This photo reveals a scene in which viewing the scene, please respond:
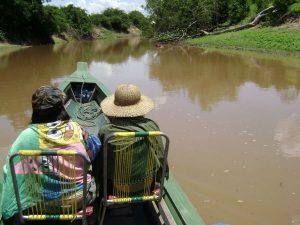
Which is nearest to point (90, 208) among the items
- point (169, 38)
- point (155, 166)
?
point (155, 166)

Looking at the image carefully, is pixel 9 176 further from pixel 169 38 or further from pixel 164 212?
pixel 169 38

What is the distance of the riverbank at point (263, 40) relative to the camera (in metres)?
21.4

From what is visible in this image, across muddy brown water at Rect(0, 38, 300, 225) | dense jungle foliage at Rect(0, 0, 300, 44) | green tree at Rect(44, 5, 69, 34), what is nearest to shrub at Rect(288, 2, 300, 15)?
dense jungle foliage at Rect(0, 0, 300, 44)

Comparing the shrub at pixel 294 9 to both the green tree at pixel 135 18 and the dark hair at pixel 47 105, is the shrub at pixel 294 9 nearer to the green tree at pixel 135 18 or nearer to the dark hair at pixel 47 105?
the dark hair at pixel 47 105

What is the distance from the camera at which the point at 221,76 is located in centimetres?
1425

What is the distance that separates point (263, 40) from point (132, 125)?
22468 millimetres

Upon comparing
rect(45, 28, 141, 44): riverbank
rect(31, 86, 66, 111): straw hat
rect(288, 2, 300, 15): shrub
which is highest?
rect(288, 2, 300, 15): shrub

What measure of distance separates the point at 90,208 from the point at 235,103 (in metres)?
7.46

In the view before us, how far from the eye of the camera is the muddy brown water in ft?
15.6

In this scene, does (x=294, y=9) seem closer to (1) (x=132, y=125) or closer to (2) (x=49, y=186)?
(1) (x=132, y=125)

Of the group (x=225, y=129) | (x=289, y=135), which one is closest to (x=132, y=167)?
(x=225, y=129)

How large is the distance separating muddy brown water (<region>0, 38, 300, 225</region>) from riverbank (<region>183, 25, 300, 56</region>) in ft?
20.3

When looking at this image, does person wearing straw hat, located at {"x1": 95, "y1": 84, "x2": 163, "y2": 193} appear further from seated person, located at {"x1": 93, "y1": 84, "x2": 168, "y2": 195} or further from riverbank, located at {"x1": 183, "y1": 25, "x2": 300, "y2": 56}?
riverbank, located at {"x1": 183, "y1": 25, "x2": 300, "y2": 56}

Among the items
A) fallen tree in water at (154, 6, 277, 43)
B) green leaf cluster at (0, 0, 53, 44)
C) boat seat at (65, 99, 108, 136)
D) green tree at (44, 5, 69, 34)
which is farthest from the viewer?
green tree at (44, 5, 69, 34)
